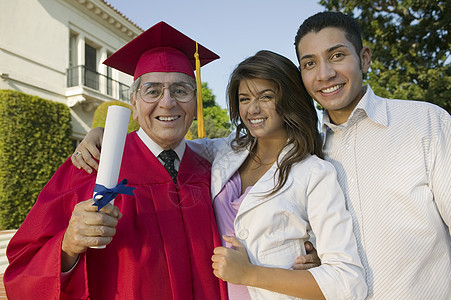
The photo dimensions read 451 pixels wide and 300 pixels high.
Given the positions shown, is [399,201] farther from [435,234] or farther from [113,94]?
[113,94]

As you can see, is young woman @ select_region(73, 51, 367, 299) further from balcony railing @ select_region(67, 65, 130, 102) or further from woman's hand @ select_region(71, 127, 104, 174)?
balcony railing @ select_region(67, 65, 130, 102)

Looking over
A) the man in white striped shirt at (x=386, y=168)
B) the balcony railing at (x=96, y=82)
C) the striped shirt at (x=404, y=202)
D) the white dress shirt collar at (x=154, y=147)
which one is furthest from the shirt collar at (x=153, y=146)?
the balcony railing at (x=96, y=82)

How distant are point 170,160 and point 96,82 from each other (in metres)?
12.3

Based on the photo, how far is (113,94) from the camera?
1395cm

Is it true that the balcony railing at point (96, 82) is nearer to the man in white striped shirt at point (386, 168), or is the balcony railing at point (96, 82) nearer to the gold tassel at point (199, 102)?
the gold tassel at point (199, 102)

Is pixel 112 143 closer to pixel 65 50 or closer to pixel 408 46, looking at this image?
pixel 408 46

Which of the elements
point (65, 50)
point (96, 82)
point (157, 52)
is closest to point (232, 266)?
point (157, 52)

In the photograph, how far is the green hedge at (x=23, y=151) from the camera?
8.55m

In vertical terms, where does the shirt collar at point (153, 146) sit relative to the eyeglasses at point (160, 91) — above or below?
below

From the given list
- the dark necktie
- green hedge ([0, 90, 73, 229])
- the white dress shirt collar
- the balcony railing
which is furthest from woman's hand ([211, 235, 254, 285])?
the balcony railing

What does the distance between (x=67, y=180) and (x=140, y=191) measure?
0.40 metres

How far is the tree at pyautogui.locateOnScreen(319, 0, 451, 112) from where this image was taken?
24.7ft

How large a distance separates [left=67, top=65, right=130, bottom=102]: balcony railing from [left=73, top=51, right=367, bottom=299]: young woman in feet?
36.6

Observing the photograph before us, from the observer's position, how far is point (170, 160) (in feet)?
6.43
